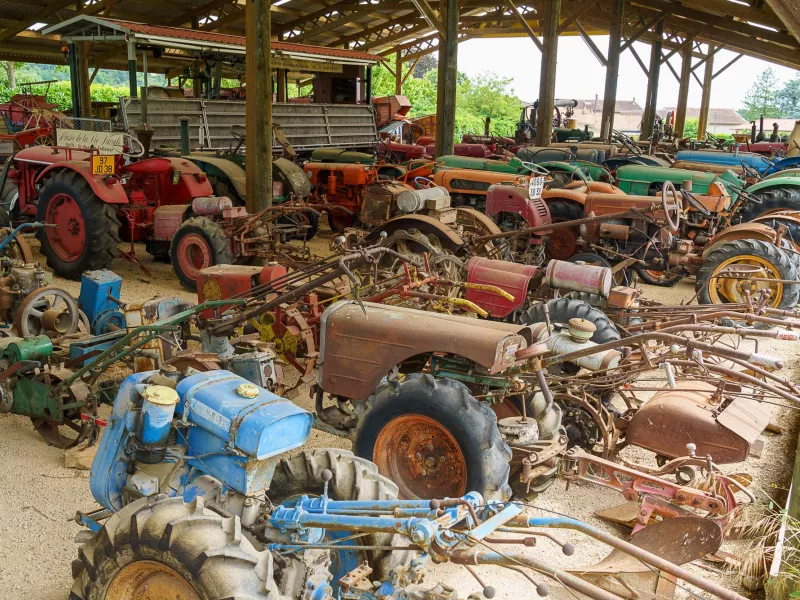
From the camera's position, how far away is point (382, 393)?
3.77 metres

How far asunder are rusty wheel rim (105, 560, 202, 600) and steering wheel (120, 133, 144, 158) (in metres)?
6.76

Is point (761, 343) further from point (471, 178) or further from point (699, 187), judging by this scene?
point (471, 178)

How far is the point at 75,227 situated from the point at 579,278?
510cm

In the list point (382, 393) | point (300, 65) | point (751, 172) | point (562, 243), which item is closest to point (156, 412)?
point (382, 393)

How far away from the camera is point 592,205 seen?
8.36m

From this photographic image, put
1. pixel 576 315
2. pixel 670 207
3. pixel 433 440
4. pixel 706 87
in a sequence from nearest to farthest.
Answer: pixel 433 440
pixel 576 315
pixel 670 207
pixel 706 87

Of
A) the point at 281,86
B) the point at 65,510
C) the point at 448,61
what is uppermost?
the point at 448,61

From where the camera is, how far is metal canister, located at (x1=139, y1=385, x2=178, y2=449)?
2.75 metres

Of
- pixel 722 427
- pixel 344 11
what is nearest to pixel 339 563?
pixel 722 427

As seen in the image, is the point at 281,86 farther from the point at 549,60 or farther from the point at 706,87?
the point at 706,87

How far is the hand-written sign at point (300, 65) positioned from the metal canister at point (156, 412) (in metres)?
10.6

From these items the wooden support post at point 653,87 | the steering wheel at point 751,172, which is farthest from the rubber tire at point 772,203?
the wooden support post at point 653,87

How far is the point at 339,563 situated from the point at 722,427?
85.6 inches

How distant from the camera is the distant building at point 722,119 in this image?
3876cm
